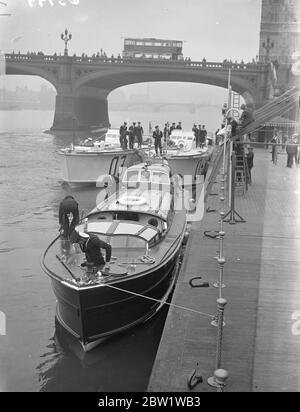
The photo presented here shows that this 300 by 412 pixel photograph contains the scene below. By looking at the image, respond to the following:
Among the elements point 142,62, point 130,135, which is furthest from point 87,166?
point 142,62

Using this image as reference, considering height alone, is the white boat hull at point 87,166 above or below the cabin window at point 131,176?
below

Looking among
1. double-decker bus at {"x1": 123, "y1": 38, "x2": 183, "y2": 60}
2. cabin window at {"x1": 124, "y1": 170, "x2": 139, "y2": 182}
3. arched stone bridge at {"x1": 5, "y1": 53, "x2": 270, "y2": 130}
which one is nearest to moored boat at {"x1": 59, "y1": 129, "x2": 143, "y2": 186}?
cabin window at {"x1": 124, "y1": 170, "x2": 139, "y2": 182}

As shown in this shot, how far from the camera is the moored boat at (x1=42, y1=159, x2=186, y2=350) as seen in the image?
8273mm

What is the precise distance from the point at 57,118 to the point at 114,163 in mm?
51291

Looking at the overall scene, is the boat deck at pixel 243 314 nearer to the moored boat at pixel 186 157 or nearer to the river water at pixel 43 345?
the river water at pixel 43 345

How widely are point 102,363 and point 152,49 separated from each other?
60687 mm

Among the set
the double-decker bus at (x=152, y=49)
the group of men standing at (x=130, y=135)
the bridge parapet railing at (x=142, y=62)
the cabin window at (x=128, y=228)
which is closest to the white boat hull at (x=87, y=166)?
the group of men standing at (x=130, y=135)

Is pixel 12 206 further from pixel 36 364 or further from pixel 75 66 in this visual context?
pixel 75 66

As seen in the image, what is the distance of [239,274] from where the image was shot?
9281 mm

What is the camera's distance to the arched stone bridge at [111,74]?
6188cm

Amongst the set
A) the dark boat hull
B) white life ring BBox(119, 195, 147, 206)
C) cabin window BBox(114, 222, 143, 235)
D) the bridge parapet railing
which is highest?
the bridge parapet railing

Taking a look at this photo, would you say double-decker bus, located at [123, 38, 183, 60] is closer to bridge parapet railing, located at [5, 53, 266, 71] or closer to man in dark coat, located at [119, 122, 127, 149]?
bridge parapet railing, located at [5, 53, 266, 71]

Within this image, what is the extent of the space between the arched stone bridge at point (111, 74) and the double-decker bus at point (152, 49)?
896 millimetres
